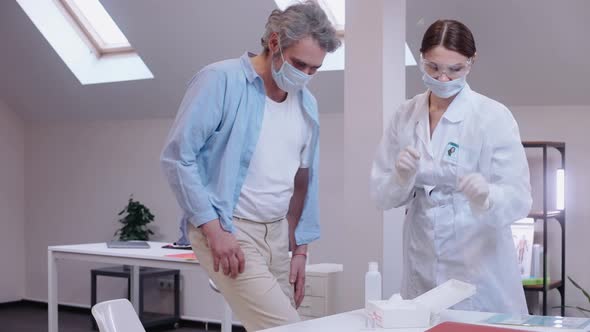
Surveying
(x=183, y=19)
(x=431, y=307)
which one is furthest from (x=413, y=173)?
(x=183, y=19)

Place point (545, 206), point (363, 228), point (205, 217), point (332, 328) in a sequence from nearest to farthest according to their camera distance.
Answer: point (332, 328), point (205, 217), point (363, 228), point (545, 206)

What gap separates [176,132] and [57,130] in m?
4.76

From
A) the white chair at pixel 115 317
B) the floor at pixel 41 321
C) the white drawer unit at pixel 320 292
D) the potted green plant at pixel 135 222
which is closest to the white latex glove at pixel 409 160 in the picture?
the white chair at pixel 115 317

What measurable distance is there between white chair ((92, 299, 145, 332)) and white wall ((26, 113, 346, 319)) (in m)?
3.80

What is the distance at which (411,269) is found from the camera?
2271 millimetres

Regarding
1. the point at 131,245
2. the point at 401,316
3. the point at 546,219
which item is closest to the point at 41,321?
the point at 131,245

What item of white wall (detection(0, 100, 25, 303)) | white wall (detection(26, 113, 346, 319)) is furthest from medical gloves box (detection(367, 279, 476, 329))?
white wall (detection(0, 100, 25, 303))

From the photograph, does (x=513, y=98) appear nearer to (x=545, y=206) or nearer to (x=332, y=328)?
(x=545, y=206)

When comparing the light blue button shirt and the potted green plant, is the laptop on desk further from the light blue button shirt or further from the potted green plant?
the light blue button shirt

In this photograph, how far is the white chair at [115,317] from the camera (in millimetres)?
1598

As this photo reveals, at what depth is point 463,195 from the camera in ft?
6.97

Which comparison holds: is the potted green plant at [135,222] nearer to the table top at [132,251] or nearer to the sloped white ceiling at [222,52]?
the sloped white ceiling at [222,52]

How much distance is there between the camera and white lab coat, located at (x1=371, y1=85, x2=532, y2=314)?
6.87 ft

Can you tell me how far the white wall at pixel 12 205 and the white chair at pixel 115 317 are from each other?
17.2 feet
